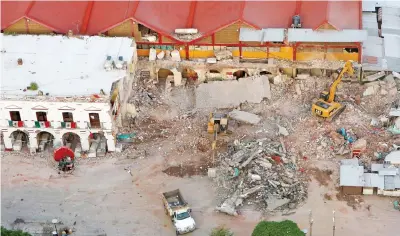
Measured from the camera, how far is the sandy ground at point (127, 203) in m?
60.7

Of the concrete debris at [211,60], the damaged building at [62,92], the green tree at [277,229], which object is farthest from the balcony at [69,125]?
the green tree at [277,229]

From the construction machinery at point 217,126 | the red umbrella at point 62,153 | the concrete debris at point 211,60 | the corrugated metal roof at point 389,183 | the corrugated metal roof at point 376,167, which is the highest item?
the concrete debris at point 211,60

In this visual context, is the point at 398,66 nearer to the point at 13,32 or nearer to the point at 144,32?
the point at 144,32

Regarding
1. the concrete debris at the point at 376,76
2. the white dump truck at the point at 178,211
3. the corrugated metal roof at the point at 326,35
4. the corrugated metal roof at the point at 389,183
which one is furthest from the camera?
the concrete debris at the point at 376,76

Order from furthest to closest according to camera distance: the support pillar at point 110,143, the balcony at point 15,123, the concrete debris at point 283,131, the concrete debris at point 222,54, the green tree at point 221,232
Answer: the concrete debris at point 222,54 < the concrete debris at point 283,131 < the support pillar at point 110,143 < the balcony at point 15,123 < the green tree at point 221,232

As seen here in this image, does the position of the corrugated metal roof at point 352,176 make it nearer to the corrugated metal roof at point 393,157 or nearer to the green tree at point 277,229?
the corrugated metal roof at point 393,157

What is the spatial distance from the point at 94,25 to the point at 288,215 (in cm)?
2701

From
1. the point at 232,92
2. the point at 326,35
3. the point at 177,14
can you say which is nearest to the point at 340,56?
the point at 326,35

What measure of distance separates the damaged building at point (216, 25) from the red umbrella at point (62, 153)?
12403 mm

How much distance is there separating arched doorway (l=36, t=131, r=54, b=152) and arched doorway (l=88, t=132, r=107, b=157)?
362cm

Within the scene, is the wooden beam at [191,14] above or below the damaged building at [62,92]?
above

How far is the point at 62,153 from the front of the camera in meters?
66.4

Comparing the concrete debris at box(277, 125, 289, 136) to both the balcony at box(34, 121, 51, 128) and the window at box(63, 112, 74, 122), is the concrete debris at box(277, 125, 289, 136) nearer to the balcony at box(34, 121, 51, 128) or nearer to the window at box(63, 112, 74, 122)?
the window at box(63, 112, 74, 122)

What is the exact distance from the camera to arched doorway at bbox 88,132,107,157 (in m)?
67.5
